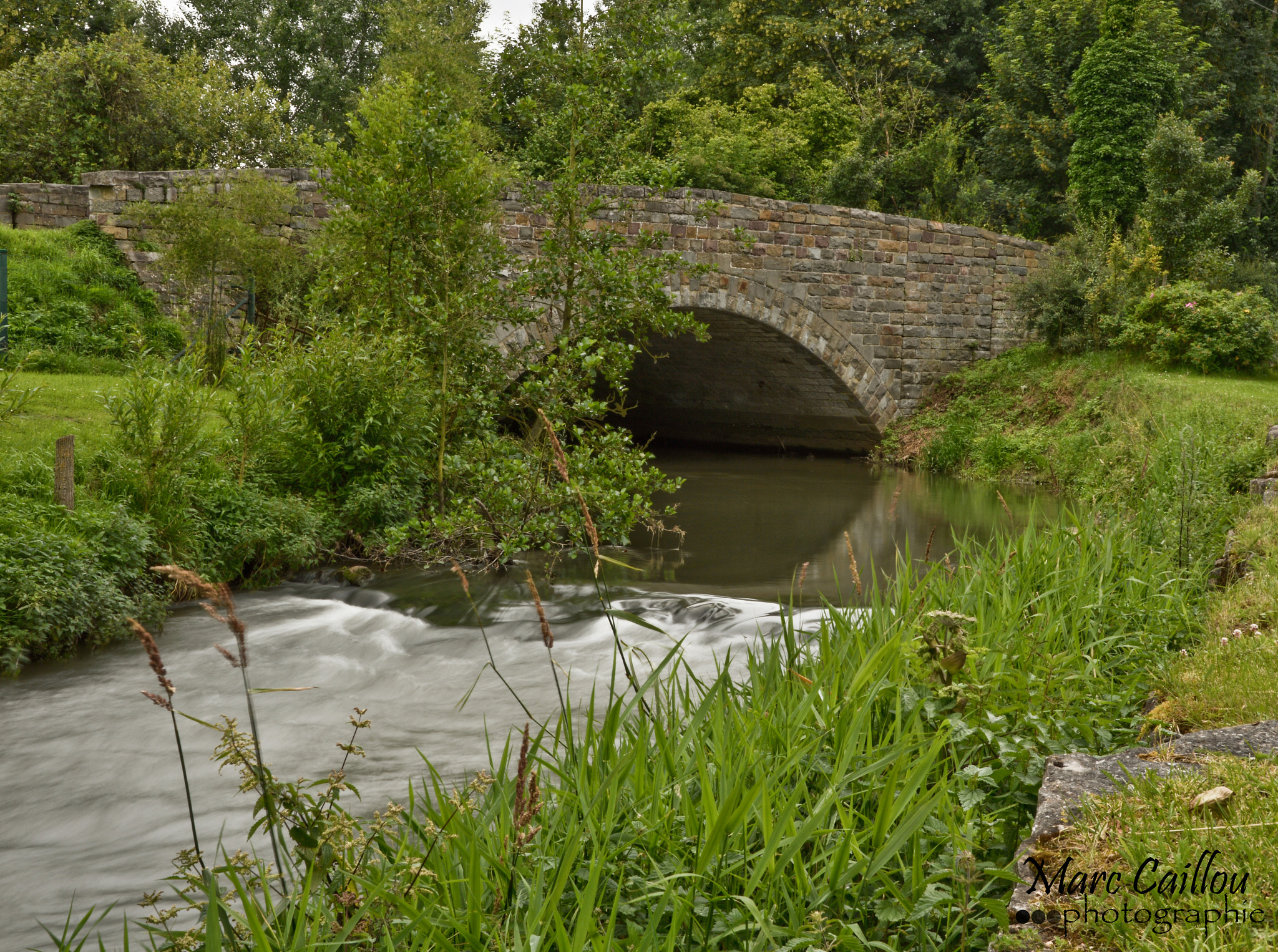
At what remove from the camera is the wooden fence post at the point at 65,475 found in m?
5.81

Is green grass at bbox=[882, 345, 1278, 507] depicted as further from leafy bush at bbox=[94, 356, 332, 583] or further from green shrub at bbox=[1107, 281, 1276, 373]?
leafy bush at bbox=[94, 356, 332, 583]

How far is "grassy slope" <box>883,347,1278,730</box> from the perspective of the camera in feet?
9.77

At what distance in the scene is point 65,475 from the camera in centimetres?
585

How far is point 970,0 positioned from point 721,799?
25088mm

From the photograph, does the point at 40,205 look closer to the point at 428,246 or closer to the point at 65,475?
the point at 428,246

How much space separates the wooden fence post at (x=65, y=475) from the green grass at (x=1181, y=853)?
5.47m

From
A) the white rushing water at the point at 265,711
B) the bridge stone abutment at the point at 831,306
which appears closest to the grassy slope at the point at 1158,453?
the bridge stone abutment at the point at 831,306

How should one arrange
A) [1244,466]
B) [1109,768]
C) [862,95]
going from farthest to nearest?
[862,95] < [1244,466] < [1109,768]

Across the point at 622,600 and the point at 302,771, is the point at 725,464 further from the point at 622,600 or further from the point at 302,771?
the point at 302,771

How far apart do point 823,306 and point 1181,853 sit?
1334cm

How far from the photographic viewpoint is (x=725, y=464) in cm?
1619

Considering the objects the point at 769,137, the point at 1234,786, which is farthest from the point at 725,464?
the point at 1234,786

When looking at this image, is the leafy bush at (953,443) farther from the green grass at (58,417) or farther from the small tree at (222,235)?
the green grass at (58,417)

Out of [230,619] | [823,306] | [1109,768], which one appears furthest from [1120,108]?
[230,619]
